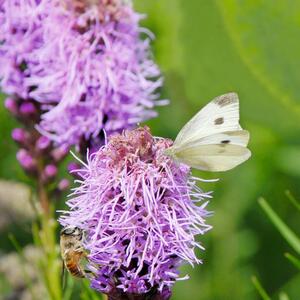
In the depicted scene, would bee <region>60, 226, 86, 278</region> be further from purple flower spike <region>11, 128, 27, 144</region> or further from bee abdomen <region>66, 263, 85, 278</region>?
purple flower spike <region>11, 128, 27, 144</region>

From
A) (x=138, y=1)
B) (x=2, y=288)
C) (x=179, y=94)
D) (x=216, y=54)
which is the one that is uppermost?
(x=216, y=54)

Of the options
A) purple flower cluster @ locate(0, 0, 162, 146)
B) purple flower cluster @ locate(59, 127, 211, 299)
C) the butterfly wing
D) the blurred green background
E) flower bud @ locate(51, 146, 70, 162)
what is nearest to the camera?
purple flower cluster @ locate(59, 127, 211, 299)

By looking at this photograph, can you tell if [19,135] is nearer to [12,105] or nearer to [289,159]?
[12,105]

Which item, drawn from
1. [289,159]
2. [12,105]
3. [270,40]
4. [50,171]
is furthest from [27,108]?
[289,159]

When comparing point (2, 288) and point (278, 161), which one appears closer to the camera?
point (2, 288)

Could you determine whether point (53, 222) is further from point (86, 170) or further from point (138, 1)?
point (138, 1)

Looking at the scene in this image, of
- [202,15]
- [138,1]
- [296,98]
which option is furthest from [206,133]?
[138,1]

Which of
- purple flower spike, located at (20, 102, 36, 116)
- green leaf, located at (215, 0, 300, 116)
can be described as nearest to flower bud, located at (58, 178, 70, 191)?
purple flower spike, located at (20, 102, 36, 116)
